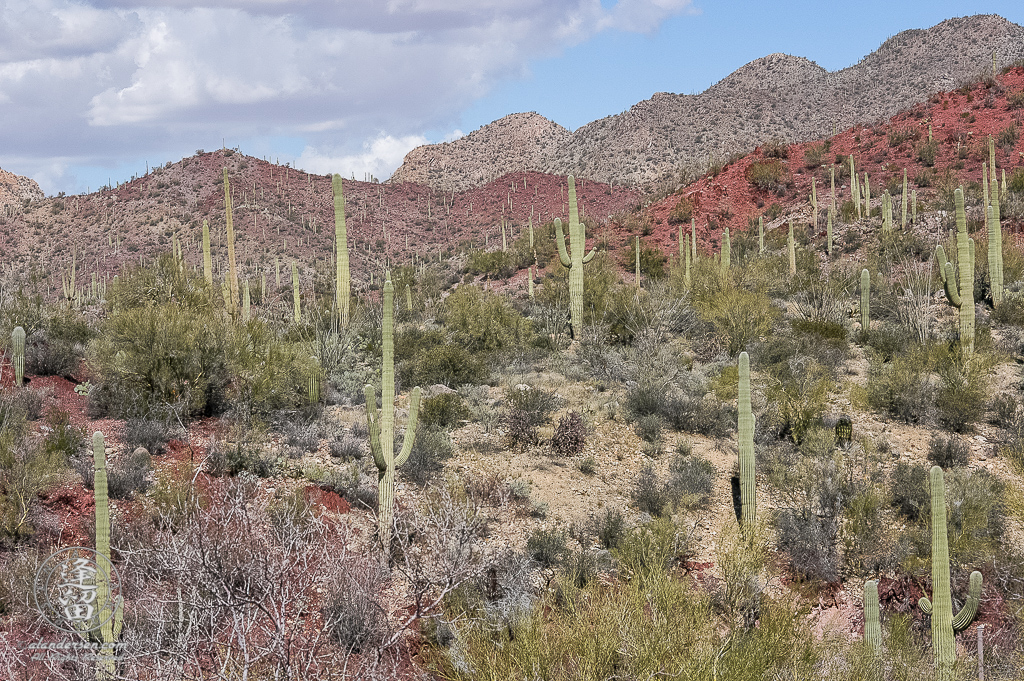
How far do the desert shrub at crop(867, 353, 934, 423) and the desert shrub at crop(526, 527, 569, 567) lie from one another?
7.46 metres

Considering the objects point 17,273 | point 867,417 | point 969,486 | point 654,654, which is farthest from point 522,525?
point 17,273

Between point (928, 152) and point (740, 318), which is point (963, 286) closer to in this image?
point (740, 318)

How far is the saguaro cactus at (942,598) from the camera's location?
7.95m

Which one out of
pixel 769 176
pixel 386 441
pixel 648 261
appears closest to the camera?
pixel 386 441

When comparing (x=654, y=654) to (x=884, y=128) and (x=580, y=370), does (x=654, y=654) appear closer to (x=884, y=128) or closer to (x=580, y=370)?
(x=580, y=370)

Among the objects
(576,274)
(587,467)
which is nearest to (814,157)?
(576,274)

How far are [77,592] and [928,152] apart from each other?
38.2 m

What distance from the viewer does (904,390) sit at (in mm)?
13984

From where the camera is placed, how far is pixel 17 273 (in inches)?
1971

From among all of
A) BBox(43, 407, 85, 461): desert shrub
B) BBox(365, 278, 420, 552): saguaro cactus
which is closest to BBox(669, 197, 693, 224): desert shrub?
BBox(365, 278, 420, 552): saguaro cactus

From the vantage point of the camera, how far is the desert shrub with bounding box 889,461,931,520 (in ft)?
34.4

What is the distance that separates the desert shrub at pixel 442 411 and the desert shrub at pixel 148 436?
390cm

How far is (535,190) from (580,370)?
1937 inches

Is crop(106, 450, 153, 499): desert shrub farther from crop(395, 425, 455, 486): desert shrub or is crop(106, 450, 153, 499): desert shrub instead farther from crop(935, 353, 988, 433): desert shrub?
crop(935, 353, 988, 433): desert shrub
